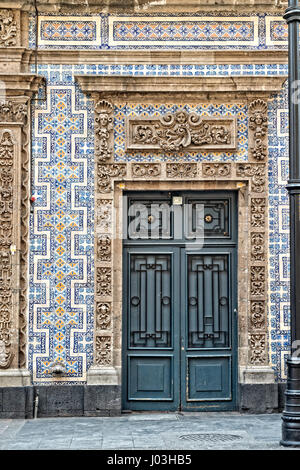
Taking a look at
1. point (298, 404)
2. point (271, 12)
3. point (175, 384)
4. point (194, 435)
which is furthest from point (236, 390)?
point (271, 12)

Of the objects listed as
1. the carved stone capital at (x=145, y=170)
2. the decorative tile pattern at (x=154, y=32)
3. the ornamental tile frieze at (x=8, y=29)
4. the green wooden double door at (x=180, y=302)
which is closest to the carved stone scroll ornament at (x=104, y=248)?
the green wooden double door at (x=180, y=302)

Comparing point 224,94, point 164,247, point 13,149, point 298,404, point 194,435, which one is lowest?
point 194,435

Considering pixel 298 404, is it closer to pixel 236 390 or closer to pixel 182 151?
pixel 236 390

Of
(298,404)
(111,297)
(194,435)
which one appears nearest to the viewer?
(298,404)

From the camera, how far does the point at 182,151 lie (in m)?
A: 10.9

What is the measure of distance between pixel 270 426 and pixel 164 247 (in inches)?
115

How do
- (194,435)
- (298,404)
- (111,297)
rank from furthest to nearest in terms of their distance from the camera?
(111,297) → (194,435) → (298,404)

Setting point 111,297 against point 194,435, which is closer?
point 194,435

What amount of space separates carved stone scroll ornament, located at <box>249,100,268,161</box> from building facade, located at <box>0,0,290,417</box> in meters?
0.02

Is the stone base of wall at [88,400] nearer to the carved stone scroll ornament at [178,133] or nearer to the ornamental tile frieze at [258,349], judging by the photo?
the ornamental tile frieze at [258,349]

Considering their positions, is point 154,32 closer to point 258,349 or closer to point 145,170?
point 145,170

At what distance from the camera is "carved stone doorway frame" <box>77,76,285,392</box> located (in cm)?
1078

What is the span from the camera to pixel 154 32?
433 inches

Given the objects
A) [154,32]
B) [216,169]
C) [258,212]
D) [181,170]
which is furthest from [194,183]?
Result: [154,32]
